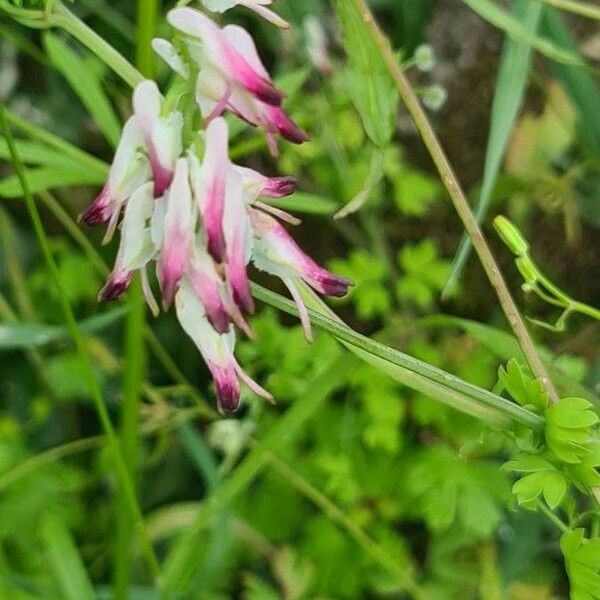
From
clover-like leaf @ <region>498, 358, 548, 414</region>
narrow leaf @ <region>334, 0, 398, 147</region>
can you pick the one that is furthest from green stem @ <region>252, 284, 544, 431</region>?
Answer: narrow leaf @ <region>334, 0, 398, 147</region>

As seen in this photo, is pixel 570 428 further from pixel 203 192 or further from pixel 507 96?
pixel 507 96

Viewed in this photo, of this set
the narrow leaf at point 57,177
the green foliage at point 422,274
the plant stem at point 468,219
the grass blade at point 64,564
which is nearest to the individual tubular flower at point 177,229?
the plant stem at point 468,219

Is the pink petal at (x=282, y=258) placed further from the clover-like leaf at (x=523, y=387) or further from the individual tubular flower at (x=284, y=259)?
the clover-like leaf at (x=523, y=387)

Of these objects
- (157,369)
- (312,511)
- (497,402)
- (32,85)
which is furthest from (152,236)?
(32,85)

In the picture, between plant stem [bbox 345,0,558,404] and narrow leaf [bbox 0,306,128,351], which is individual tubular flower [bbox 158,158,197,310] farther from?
narrow leaf [bbox 0,306,128,351]

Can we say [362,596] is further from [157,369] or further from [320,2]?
[320,2]
